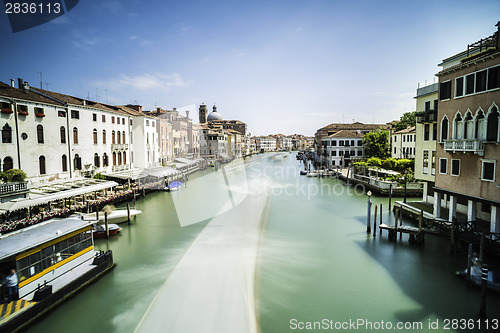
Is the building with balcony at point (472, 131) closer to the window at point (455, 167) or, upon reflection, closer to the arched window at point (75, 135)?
the window at point (455, 167)

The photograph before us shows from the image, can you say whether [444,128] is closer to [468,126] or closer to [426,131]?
[468,126]

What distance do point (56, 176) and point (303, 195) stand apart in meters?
19.3

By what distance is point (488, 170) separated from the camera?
958cm

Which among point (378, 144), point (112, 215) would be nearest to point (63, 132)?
point (112, 215)

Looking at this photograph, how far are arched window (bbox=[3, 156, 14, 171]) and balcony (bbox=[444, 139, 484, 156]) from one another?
69.8 ft

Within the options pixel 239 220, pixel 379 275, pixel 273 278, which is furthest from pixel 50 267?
pixel 379 275

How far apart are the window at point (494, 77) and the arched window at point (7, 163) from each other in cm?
2201

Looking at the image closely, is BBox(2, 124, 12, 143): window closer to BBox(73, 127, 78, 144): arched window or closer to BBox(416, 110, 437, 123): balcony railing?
BBox(73, 127, 78, 144): arched window

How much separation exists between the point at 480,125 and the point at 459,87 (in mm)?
1857

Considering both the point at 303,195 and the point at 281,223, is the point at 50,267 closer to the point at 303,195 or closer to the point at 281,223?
the point at 281,223

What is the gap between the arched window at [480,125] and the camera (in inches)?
380

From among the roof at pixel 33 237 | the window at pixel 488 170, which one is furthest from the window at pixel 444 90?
the roof at pixel 33 237

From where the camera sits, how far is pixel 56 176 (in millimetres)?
17953

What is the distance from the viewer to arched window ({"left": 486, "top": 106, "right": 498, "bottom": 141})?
9.27m
